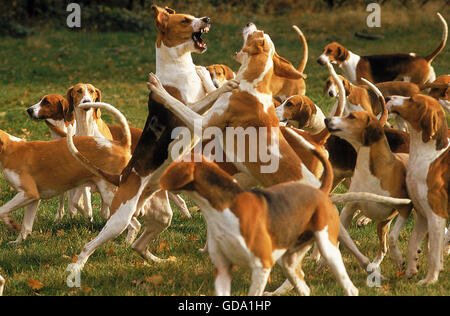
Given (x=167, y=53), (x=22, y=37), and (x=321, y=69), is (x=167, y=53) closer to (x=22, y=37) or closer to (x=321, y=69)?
(x=321, y=69)

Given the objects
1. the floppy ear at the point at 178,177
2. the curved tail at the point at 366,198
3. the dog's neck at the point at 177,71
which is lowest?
the curved tail at the point at 366,198

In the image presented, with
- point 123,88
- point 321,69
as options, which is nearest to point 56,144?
point 123,88

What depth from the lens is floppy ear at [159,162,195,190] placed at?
4.22m

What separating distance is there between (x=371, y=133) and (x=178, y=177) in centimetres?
242

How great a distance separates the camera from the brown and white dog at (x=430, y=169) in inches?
228

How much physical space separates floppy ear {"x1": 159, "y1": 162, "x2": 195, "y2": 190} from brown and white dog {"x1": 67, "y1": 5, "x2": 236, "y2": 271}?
1.84 m

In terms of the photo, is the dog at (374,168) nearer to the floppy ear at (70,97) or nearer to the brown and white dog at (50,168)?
the brown and white dog at (50,168)

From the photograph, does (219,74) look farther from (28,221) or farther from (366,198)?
(366,198)

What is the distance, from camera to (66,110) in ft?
27.9

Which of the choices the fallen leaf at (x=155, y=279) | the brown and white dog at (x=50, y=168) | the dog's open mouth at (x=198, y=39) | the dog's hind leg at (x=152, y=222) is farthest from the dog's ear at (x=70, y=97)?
the fallen leaf at (x=155, y=279)

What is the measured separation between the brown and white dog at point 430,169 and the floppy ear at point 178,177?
7.97ft

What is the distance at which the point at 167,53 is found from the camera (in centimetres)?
647

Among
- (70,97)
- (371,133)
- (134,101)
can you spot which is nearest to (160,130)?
(371,133)

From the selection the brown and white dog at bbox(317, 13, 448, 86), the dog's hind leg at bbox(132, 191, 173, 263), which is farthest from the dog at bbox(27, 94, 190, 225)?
the brown and white dog at bbox(317, 13, 448, 86)
